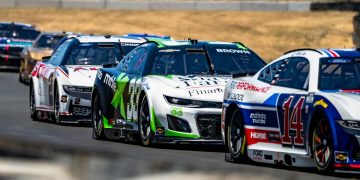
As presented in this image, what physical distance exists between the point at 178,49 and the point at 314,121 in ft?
13.9

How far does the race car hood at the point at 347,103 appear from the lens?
9.98 meters

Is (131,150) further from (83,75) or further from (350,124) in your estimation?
(83,75)

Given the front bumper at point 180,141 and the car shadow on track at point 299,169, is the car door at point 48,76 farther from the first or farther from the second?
the car shadow on track at point 299,169

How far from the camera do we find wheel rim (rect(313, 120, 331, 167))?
1018cm

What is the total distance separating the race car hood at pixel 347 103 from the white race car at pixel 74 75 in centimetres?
788

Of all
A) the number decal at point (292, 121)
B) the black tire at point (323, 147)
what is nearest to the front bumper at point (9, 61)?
the number decal at point (292, 121)

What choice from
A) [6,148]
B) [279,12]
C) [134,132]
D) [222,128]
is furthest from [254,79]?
[279,12]

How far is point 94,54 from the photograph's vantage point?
18.5 m

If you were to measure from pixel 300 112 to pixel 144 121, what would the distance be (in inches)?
136

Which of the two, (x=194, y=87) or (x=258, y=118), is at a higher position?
(x=194, y=87)

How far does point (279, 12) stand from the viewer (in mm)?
57594

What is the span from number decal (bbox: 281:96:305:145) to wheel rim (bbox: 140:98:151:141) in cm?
285

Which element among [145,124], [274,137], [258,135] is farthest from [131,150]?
[274,137]

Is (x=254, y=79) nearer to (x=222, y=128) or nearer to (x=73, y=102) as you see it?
(x=222, y=128)
